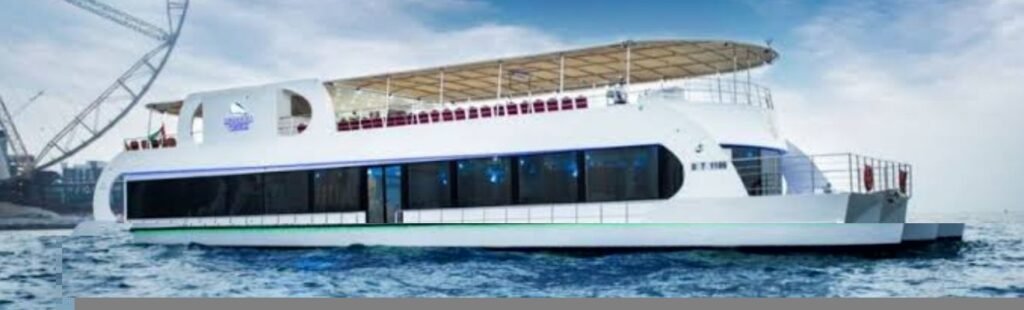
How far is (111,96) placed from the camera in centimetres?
678

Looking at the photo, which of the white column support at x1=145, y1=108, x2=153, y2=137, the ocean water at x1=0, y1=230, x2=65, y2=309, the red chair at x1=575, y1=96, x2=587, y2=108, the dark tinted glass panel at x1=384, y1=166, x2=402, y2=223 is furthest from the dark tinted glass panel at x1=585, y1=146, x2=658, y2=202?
the white column support at x1=145, y1=108, x2=153, y2=137

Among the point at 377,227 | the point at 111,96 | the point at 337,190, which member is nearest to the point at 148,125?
the point at 337,190

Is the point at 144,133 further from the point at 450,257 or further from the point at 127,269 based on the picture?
the point at 450,257

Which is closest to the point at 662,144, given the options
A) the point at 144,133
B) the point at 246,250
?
the point at 246,250

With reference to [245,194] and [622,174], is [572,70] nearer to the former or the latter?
[622,174]

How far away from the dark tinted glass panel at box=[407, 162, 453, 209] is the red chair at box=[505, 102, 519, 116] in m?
0.51

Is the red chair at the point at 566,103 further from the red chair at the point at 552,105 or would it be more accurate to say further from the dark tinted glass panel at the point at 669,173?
the dark tinted glass panel at the point at 669,173

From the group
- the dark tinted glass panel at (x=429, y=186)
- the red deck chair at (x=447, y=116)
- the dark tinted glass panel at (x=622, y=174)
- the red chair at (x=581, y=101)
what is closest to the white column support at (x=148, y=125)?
the dark tinted glass panel at (x=429, y=186)

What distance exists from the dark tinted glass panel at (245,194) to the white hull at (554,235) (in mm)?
250

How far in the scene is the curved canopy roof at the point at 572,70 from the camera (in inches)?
272

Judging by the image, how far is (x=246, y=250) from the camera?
767 centimetres

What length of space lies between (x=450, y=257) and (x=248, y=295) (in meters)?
1.20

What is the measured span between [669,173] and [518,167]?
3.20 feet

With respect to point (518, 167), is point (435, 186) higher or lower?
lower
